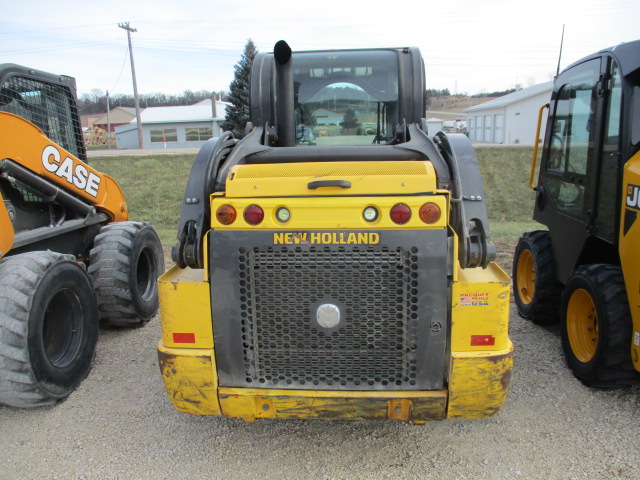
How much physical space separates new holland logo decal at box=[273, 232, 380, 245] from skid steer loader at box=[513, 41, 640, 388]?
188 centimetres

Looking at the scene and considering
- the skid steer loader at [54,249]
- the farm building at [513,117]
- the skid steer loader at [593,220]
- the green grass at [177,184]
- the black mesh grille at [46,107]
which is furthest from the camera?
the farm building at [513,117]

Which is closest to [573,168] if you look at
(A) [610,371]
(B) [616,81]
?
(B) [616,81]

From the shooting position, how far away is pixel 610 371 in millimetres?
3619

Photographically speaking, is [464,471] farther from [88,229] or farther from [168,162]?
[168,162]

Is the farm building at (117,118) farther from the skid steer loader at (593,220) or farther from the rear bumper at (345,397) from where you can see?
the rear bumper at (345,397)

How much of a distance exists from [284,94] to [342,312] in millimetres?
1711

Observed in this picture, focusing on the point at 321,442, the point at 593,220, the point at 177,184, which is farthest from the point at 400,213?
the point at 177,184

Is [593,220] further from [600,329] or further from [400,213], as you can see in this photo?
[400,213]

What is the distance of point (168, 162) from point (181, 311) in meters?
17.9

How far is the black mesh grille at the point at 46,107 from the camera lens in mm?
4293

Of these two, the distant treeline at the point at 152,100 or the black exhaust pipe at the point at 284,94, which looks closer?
the black exhaust pipe at the point at 284,94

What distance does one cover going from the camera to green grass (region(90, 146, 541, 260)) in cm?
1383

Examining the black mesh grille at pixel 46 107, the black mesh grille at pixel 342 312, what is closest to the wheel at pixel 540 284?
the black mesh grille at pixel 342 312

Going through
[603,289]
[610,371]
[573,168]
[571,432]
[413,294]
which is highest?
[573,168]
